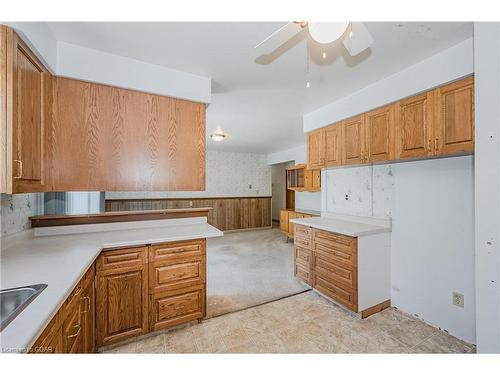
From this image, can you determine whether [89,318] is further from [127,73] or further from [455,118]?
[455,118]

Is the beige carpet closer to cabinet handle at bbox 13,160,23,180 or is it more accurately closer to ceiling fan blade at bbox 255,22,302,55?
cabinet handle at bbox 13,160,23,180

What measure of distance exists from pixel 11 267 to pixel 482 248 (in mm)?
2860

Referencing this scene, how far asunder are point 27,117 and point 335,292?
3.08 metres

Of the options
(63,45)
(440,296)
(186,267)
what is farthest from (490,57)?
(63,45)

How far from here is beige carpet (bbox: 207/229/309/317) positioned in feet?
8.69

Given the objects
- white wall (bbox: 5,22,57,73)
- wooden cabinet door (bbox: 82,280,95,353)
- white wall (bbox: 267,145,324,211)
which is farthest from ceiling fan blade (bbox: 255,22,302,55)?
white wall (bbox: 267,145,324,211)

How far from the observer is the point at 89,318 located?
1568 millimetres

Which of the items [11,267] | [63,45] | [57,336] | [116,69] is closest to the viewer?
[57,336]

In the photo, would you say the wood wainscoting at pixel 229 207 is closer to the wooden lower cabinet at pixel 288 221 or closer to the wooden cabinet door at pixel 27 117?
the wooden lower cabinet at pixel 288 221

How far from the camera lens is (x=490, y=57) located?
4.57 feet

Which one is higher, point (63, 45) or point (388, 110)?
point (63, 45)

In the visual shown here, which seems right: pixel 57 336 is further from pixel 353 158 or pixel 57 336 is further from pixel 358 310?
pixel 353 158

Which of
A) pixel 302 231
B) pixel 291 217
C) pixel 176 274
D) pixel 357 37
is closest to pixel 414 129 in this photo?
pixel 357 37

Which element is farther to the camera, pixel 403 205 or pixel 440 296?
pixel 403 205
